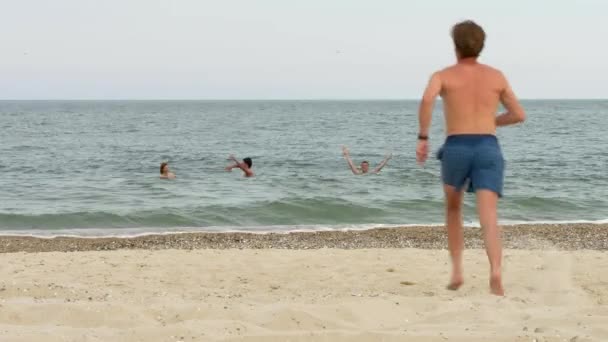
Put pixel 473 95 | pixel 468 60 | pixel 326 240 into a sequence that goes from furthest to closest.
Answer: pixel 326 240 < pixel 468 60 < pixel 473 95

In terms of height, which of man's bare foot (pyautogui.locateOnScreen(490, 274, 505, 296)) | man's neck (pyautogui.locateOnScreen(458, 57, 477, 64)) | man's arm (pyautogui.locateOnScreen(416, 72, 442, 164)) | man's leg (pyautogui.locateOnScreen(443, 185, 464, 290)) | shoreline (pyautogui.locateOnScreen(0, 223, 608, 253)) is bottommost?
shoreline (pyautogui.locateOnScreen(0, 223, 608, 253))

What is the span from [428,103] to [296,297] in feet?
8.11

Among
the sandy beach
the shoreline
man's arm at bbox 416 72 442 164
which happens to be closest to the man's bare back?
man's arm at bbox 416 72 442 164

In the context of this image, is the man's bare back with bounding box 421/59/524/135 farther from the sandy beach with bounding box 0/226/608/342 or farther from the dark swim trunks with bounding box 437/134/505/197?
the sandy beach with bounding box 0/226/608/342

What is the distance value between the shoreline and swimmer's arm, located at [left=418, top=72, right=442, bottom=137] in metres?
6.80

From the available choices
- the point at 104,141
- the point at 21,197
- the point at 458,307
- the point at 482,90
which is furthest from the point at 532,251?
the point at 104,141

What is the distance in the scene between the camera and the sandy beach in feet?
16.2

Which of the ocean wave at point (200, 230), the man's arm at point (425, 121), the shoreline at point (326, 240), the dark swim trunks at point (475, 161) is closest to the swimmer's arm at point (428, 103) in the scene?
the man's arm at point (425, 121)

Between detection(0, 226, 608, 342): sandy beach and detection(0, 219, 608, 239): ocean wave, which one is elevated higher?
detection(0, 226, 608, 342): sandy beach

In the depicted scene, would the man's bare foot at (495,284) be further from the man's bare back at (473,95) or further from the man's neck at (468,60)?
the man's neck at (468,60)

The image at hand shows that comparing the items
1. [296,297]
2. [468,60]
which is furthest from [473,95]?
[296,297]

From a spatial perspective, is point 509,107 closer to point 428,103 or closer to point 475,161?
point 475,161

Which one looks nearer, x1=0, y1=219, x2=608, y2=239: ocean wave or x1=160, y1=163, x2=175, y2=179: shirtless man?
x1=0, y1=219, x2=608, y2=239: ocean wave

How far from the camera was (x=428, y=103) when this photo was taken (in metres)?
5.04
